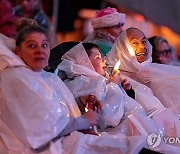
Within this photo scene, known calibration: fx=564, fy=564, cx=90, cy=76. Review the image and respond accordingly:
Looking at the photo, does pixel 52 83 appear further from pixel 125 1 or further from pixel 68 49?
pixel 125 1

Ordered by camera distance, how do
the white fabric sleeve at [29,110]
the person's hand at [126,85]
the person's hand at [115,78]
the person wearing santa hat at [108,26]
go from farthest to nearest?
the person wearing santa hat at [108,26] < the person's hand at [126,85] < the person's hand at [115,78] < the white fabric sleeve at [29,110]

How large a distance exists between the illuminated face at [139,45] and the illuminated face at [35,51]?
31.9 inches

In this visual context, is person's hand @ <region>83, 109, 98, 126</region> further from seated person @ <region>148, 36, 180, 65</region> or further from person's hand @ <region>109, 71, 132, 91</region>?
seated person @ <region>148, 36, 180, 65</region>

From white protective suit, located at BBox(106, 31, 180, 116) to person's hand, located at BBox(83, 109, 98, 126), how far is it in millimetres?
699

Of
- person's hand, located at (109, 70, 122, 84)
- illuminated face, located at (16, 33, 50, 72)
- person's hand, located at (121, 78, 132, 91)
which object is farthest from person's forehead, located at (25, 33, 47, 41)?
person's hand, located at (121, 78, 132, 91)

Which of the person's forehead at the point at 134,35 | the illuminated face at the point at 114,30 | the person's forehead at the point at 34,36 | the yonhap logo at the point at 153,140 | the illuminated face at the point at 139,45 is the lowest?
the yonhap logo at the point at 153,140

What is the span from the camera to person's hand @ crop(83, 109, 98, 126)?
9.39ft

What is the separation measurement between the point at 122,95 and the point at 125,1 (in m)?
2.26

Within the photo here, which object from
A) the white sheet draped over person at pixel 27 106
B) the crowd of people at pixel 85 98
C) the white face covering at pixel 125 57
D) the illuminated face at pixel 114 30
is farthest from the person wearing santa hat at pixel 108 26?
the white sheet draped over person at pixel 27 106

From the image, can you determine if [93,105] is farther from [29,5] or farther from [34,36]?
[29,5]

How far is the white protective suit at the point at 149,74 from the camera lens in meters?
3.55

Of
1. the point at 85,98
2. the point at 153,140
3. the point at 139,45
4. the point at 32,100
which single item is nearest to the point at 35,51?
the point at 32,100

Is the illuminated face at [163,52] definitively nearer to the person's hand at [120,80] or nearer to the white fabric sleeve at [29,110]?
the person's hand at [120,80]

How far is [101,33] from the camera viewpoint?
409 cm
